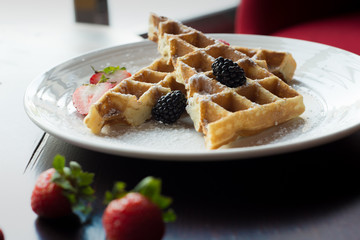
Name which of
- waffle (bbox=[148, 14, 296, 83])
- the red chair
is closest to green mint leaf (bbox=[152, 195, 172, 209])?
waffle (bbox=[148, 14, 296, 83])

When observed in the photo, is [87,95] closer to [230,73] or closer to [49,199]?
[230,73]

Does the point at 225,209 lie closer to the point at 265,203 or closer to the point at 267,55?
the point at 265,203

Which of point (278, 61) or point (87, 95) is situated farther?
point (278, 61)

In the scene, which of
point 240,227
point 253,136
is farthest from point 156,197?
point 253,136

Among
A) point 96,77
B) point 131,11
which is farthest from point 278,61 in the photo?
point 131,11

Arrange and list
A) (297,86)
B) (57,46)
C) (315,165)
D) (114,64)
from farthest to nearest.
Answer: (57,46) < (114,64) < (297,86) < (315,165)

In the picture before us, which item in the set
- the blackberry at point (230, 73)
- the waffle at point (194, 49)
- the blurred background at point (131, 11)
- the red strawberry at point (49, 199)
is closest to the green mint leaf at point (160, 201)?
the red strawberry at point (49, 199)

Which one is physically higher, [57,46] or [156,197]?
[156,197]
